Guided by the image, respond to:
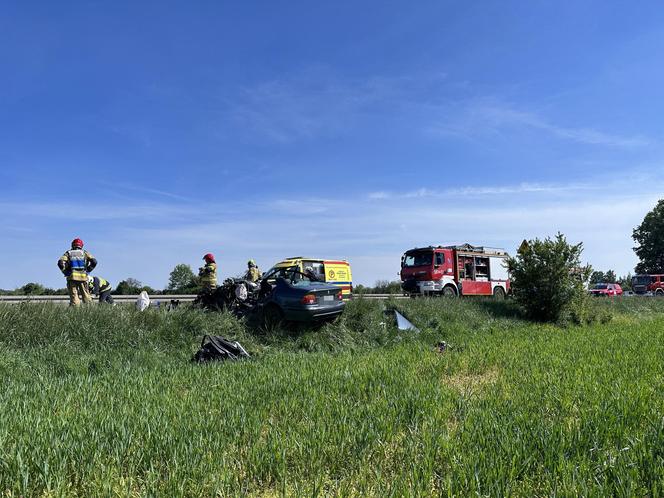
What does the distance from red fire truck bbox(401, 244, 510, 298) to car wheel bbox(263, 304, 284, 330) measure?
1328cm

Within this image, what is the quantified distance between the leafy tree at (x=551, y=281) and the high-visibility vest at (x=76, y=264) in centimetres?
1530

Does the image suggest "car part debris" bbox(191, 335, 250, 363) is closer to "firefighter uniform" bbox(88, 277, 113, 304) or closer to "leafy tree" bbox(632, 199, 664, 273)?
"firefighter uniform" bbox(88, 277, 113, 304)

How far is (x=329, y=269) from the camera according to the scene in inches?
877

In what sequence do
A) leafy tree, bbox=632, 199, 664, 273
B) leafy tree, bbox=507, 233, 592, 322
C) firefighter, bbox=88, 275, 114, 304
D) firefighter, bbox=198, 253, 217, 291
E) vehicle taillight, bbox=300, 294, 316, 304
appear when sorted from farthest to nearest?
leafy tree, bbox=632, 199, 664, 273, leafy tree, bbox=507, 233, 592, 322, firefighter, bbox=88, 275, 114, 304, firefighter, bbox=198, 253, 217, 291, vehicle taillight, bbox=300, 294, 316, 304

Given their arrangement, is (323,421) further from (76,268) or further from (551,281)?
(551,281)

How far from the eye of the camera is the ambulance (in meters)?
20.7

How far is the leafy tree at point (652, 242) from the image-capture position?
6094 cm

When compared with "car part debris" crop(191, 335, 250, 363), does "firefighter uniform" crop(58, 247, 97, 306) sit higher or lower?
higher

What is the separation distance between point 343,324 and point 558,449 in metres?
8.77

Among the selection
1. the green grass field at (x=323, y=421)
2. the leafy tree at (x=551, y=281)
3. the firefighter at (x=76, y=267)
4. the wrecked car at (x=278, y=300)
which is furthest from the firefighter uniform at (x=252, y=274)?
the leafy tree at (x=551, y=281)

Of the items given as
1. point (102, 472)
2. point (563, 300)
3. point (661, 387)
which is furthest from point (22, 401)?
point (563, 300)

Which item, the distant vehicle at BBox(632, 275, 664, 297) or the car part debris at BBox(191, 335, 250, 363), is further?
the distant vehicle at BBox(632, 275, 664, 297)

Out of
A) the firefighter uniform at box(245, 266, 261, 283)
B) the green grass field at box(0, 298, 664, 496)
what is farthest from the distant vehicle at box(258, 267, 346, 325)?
the firefighter uniform at box(245, 266, 261, 283)

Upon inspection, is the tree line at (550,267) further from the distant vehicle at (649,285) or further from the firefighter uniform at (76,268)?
the distant vehicle at (649,285)
